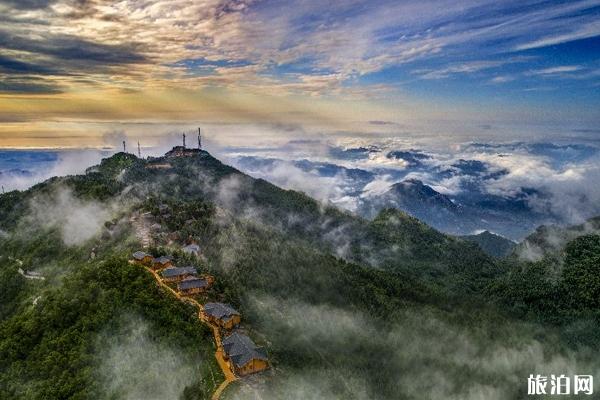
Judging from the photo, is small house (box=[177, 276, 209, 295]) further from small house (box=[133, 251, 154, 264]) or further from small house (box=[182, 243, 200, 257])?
small house (box=[182, 243, 200, 257])

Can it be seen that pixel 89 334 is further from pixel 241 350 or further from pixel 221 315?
pixel 241 350

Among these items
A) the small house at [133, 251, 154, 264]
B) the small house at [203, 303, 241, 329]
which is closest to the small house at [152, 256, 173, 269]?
the small house at [133, 251, 154, 264]

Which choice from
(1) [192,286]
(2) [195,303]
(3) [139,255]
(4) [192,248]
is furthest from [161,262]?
(4) [192,248]

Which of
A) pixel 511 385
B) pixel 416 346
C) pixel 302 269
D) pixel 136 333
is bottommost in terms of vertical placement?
pixel 511 385

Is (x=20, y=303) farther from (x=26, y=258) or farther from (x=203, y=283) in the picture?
(x=203, y=283)

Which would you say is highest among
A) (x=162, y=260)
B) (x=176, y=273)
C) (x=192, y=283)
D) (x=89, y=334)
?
(x=162, y=260)

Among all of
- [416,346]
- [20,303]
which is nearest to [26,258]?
[20,303]
